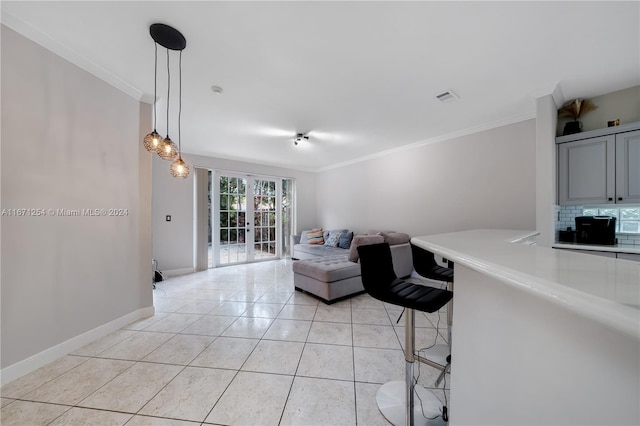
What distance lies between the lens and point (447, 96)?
8.18 feet

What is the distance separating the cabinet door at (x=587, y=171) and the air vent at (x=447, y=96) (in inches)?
52.6

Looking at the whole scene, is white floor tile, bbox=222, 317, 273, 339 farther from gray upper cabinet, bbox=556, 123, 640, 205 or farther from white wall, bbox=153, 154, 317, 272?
gray upper cabinet, bbox=556, 123, 640, 205

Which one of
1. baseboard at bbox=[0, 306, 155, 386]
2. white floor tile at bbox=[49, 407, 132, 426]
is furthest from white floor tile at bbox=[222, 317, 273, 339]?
baseboard at bbox=[0, 306, 155, 386]

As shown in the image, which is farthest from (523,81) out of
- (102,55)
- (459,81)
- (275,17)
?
(102,55)

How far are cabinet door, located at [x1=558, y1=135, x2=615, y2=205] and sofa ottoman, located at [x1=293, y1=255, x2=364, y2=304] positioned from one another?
8.32 ft

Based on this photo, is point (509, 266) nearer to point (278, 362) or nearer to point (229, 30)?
point (278, 362)

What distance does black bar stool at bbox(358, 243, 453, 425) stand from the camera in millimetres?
1151

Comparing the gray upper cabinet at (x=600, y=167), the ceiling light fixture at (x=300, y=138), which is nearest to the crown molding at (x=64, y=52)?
the ceiling light fixture at (x=300, y=138)

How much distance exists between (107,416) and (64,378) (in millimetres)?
650

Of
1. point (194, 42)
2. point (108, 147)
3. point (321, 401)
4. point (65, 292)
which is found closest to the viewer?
point (321, 401)

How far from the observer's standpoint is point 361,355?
187 cm

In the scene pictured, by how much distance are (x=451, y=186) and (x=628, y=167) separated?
1.68 meters

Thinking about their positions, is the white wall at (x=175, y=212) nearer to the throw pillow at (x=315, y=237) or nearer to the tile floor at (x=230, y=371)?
the tile floor at (x=230, y=371)

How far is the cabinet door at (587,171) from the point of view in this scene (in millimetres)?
2291
